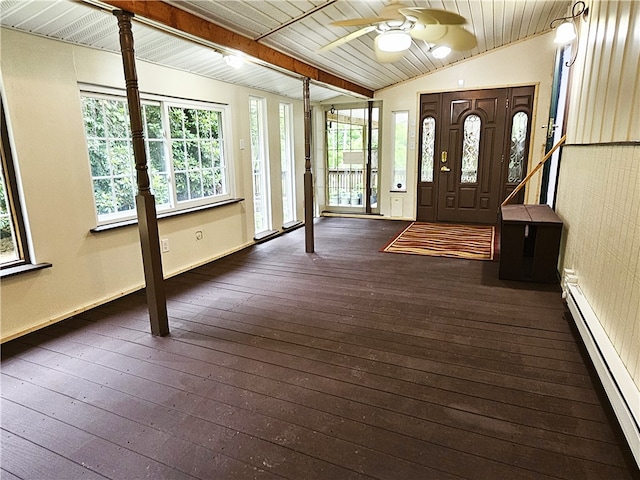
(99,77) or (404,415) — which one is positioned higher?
(99,77)

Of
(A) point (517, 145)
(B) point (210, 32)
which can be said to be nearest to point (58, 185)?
(B) point (210, 32)

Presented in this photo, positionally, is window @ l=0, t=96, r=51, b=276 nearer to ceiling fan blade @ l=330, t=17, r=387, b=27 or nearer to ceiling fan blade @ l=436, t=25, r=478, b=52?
ceiling fan blade @ l=330, t=17, r=387, b=27

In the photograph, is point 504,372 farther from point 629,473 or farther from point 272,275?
point 272,275

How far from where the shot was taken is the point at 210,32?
9.58 ft

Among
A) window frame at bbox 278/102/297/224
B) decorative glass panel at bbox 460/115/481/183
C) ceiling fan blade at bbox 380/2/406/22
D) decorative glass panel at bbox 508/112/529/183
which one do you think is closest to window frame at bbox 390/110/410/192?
decorative glass panel at bbox 460/115/481/183

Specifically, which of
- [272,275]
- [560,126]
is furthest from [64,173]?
[560,126]

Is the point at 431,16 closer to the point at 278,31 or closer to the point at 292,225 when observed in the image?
the point at 278,31

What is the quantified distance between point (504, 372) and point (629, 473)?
28.5 inches

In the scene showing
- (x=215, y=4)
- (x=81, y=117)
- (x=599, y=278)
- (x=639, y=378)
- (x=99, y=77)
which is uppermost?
(x=215, y=4)

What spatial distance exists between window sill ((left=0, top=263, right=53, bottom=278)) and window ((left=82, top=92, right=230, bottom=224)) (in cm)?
63

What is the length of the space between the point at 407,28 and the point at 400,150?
378 cm

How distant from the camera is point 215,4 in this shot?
267 cm

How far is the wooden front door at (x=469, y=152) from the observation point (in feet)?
19.6

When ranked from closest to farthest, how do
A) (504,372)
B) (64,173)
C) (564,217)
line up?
(504,372) → (64,173) → (564,217)
